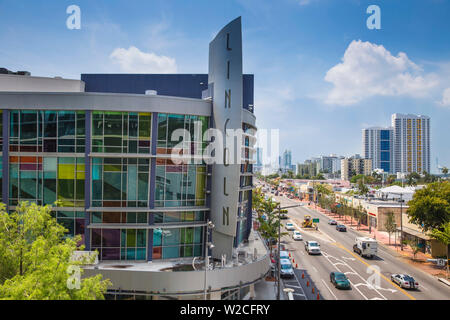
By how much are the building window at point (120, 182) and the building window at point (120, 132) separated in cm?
100

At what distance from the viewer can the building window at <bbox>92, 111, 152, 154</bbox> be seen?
2592 centimetres

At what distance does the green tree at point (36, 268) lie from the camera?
44.3 feet

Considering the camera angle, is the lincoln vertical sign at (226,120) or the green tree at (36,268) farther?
the lincoln vertical sign at (226,120)

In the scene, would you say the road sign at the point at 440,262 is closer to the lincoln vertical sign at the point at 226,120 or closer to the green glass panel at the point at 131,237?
the lincoln vertical sign at the point at 226,120

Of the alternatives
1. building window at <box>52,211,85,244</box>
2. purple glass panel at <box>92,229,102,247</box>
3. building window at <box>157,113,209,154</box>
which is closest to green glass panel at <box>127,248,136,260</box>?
purple glass panel at <box>92,229,102,247</box>

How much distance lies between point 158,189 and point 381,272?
89.7 ft

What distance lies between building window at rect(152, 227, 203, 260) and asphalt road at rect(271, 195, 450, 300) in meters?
11.7

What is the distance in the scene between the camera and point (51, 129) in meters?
26.1

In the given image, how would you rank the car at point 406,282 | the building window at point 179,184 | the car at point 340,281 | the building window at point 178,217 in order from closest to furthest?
the building window at point 179,184, the building window at point 178,217, the car at point 340,281, the car at point 406,282

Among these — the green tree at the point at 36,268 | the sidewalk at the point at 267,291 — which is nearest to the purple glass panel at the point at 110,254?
the green tree at the point at 36,268

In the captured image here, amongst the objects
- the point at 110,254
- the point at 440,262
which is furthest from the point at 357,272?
the point at 110,254

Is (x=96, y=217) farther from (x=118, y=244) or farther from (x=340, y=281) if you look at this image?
(x=340, y=281)

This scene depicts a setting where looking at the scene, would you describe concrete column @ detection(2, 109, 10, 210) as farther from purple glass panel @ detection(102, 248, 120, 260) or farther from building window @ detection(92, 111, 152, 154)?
purple glass panel @ detection(102, 248, 120, 260)
